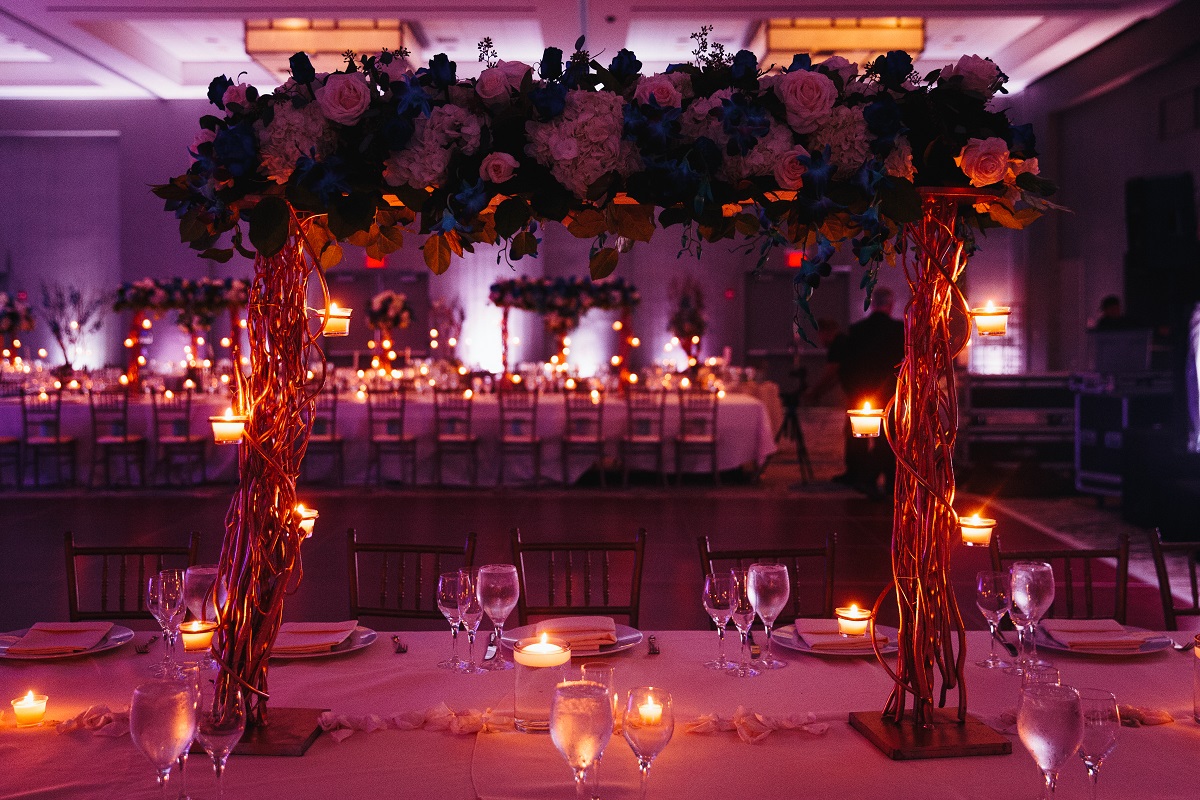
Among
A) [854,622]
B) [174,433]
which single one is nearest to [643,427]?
[174,433]

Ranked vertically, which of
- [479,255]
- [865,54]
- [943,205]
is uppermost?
[865,54]

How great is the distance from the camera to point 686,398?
9508 mm

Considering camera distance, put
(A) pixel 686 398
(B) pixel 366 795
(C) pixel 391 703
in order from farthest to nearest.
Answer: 1. (A) pixel 686 398
2. (C) pixel 391 703
3. (B) pixel 366 795

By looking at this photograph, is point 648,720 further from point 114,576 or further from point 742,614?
point 114,576

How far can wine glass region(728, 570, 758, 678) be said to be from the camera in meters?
2.19

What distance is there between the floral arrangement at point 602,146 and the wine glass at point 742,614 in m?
0.74

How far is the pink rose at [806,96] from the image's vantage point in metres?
1.66

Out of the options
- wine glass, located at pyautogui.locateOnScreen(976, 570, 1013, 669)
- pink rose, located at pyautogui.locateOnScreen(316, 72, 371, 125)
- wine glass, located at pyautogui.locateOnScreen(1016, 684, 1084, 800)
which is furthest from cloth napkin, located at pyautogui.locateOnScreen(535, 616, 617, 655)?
pink rose, located at pyautogui.locateOnScreen(316, 72, 371, 125)

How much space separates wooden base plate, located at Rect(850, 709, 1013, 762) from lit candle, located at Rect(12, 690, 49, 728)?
1502 mm

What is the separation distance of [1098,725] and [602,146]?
114 cm

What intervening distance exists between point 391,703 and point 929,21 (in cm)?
1214

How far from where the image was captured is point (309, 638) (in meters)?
2.41

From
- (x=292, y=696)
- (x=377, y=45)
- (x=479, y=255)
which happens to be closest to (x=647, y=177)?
(x=292, y=696)

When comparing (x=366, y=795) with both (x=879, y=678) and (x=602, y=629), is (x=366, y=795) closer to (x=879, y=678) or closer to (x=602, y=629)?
(x=602, y=629)
